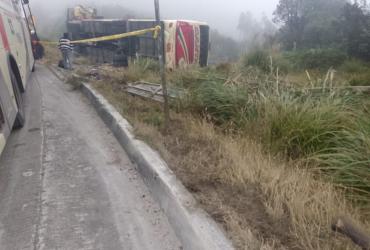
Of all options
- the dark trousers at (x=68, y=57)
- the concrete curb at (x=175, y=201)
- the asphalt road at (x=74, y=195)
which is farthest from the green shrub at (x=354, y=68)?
the concrete curb at (x=175, y=201)

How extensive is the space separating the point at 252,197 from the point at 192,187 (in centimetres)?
56

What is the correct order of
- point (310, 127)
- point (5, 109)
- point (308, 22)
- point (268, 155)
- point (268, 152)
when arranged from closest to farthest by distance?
point (268, 155) → point (268, 152) → point (310, 127) → point (5, 109) → point (308, 22)

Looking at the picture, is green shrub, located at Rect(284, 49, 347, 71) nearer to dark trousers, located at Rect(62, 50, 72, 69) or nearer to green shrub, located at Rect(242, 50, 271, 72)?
green shrub, located at Rect(242, 50, 271, 72)

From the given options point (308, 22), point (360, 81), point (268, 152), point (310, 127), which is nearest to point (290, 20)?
point (308, 22)

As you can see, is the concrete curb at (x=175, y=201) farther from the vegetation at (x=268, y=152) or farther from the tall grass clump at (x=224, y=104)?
the tall grass clump at (x=224, y=104)

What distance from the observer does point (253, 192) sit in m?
3.29

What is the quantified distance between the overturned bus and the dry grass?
6.64m

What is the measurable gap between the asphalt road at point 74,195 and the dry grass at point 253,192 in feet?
1.52

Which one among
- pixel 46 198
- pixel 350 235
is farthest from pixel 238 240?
pixel 46 198

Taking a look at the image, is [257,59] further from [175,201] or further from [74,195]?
[175,201]

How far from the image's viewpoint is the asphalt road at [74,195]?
3141 mm

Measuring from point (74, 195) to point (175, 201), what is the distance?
1168mm

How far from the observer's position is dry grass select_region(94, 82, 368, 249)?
2670mm

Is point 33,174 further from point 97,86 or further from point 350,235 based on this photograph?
point 97,86
